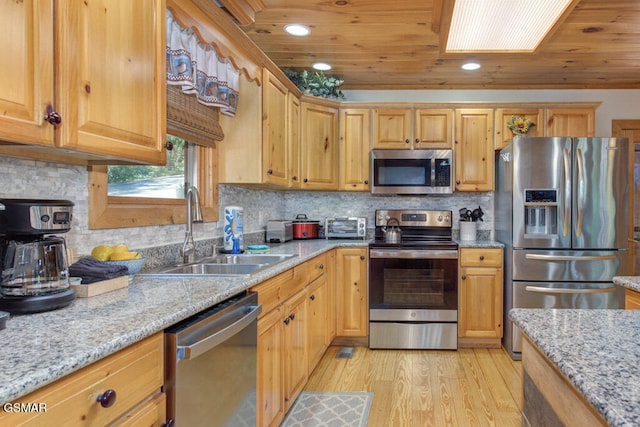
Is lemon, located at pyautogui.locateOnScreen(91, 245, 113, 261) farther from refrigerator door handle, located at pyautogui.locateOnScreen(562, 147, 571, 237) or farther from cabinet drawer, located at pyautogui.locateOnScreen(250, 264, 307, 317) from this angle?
refrigerator door handle, located at pyautogui.locateOnScreen(562, 147, 571, 237)

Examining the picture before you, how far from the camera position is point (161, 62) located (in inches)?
59.9

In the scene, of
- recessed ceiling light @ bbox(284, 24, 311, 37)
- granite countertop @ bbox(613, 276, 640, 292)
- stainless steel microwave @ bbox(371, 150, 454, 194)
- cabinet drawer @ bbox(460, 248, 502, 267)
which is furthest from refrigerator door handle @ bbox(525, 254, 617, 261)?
recessed ceiling light @ bbox(284, 24, 311, 37)

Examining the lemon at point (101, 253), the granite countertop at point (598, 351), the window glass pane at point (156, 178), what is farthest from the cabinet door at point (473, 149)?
the lemon at point (101, 253)

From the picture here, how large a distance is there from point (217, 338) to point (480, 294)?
8.98 ft

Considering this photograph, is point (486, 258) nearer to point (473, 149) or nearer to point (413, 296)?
point (413, 296)

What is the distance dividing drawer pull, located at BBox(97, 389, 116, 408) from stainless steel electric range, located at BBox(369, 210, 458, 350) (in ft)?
8.99

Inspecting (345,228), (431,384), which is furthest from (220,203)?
(431,384)

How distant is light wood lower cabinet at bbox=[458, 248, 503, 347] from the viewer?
11.4 ft

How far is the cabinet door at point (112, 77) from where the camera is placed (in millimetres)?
1105

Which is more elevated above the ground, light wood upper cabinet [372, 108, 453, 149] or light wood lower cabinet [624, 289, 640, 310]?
light wood upper cabinet [372, 108, 453, 149]

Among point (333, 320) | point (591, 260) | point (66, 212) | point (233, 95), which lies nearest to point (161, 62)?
point (66, 212)

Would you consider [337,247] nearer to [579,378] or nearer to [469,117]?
[469,117]

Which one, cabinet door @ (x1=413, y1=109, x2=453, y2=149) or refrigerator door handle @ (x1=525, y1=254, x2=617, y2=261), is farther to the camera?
cabinet door @ (x1=413, y1=109, x2=453, y2=149)

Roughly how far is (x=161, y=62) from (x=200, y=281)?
0.82 metres
